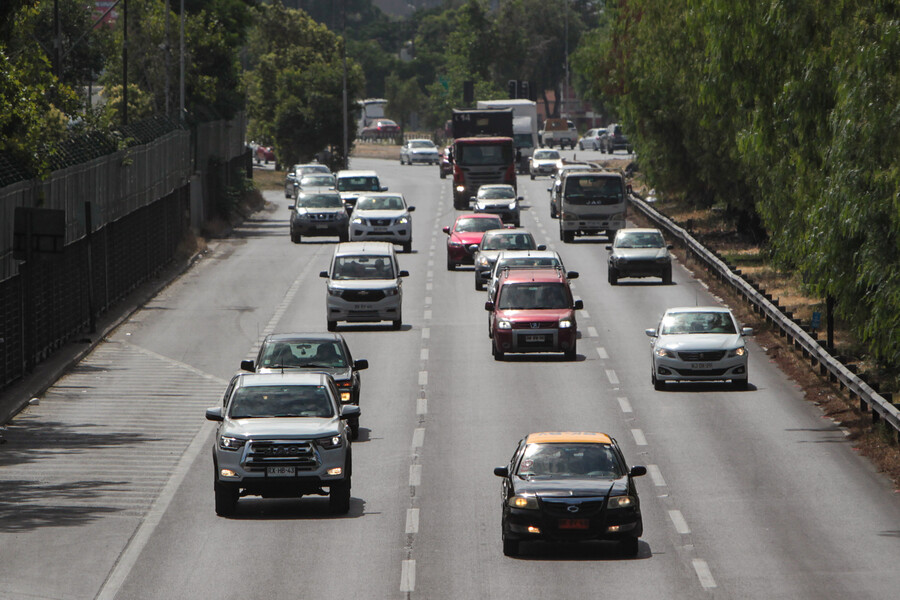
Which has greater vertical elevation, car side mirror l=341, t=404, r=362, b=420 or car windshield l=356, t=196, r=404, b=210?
car windshield l=356, t=196, r=404, b=210

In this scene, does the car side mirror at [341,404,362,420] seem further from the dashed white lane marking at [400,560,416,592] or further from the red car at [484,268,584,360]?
the red car at [484,268,584,360]

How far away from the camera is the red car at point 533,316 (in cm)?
3559

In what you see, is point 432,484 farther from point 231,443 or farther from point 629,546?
point 629,546

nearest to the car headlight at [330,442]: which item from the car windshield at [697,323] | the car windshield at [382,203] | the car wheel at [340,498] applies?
the car wheel at [340,498]

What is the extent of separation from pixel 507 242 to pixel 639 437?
2247 cm

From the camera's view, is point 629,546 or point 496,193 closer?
point 629,546

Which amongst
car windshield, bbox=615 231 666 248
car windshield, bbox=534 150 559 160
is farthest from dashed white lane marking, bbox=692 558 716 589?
car windshield, bbox=534 150 559 160

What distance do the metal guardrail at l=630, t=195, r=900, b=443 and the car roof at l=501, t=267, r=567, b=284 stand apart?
5148mm

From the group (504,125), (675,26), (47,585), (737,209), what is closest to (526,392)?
(47,585)

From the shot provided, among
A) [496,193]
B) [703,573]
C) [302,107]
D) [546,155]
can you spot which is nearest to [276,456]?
[703,573]

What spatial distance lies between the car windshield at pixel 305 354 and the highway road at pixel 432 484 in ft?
4.32

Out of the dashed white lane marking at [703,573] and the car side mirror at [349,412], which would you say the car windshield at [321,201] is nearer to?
the car side mirror at [349,412]

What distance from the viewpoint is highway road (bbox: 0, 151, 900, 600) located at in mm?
17250

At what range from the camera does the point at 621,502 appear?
18047mm
